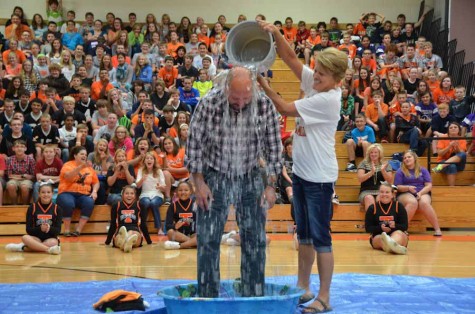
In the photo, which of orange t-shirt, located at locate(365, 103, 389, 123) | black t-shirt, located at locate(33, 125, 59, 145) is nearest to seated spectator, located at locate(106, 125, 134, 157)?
black t-shirt, located at locate(33, 125, 59, 145)

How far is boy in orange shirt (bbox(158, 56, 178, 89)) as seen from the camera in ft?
51.1

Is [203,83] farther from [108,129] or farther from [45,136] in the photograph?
[45,136]

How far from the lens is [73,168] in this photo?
11.2m

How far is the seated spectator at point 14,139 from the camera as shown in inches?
475

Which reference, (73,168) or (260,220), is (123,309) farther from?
(73,168)

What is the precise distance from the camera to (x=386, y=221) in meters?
9.54

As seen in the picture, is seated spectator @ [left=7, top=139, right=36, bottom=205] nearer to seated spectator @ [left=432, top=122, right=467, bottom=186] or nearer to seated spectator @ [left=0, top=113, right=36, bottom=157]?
seated spectator @ [left=0, top=113, right=36, bottom=157]

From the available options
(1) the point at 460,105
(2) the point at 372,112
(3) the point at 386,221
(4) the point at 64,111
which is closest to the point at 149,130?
(4) the point at 64,111

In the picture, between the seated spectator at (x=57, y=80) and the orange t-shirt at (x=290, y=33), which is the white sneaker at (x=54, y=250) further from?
the orange t-shirt at (x=290, y=33)

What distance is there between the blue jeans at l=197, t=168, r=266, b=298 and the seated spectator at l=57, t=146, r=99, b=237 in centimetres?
623

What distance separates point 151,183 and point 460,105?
6.04 meters

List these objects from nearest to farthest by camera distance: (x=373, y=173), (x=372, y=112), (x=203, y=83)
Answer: (x=373, y=173) < (x=372, y=112) < (x=203, y=83)

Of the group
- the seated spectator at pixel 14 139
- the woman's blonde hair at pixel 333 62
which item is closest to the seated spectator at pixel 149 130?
the seated spectator at pixel 14 139

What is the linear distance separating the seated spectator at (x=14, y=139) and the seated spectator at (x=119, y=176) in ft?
4.78
